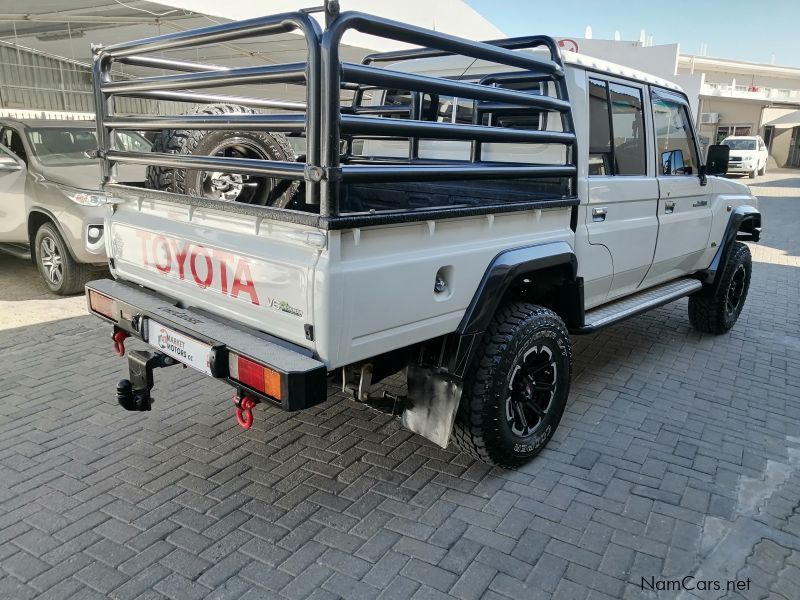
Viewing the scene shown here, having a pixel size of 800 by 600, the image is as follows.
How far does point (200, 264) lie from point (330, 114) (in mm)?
1041

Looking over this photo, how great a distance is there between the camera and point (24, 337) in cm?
513

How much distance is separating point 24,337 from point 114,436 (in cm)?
229

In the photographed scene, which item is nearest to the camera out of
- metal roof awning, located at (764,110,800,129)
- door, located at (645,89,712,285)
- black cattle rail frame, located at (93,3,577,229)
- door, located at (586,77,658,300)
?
black cattle rail frame, located at (93,3,577,229)

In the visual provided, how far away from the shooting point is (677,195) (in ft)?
14.9

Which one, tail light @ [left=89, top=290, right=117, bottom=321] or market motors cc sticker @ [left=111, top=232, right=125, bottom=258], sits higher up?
market motors cc sticker @ [left=111, top=232, right=125, bottom=258]

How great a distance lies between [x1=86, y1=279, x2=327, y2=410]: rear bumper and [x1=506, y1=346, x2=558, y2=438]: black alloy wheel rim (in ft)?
3.93

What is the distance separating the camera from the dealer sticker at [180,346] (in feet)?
8.27

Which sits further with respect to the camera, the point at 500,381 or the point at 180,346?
the point at 500,381

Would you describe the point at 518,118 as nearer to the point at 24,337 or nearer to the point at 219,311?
the point at 219,311

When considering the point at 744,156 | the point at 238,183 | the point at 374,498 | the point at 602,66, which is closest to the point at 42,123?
the point at 238,183

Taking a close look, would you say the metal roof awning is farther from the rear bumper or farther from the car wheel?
the rear bumper

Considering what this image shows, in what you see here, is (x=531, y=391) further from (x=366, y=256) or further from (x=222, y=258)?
(x=222, y=258)

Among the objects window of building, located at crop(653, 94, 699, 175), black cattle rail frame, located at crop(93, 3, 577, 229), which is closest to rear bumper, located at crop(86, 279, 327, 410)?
black cattle rail frame, located at crop(93, 3, 577, 229)

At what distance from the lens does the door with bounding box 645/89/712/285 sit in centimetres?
439
